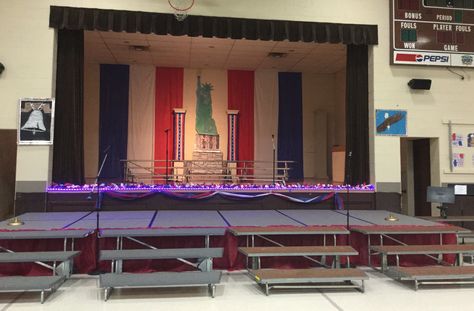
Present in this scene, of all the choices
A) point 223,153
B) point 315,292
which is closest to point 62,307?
point 315,292

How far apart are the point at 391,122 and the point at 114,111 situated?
8.03 m

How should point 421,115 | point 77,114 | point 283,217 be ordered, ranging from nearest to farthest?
point 283,217, point 77,114, point 421,115

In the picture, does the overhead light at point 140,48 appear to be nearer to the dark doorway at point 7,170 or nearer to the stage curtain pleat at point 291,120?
the dark doorway at point 7,170

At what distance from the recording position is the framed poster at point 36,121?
712cm

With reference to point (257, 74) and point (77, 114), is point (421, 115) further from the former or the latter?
point (77, 114)

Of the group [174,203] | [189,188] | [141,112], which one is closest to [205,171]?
[141,112]

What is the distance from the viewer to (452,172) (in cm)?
831

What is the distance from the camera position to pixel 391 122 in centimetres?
814

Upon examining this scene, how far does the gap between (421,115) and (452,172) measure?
1.36m

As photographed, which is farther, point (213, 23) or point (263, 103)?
point (263, 103)

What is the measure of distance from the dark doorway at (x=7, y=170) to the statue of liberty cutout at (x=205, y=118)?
5.51 m

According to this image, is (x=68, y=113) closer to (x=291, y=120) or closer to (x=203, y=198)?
(x=203, y=198)

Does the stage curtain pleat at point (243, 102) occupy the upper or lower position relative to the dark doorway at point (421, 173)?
upper

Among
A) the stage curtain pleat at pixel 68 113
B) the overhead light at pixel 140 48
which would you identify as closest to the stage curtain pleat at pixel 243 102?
the overhead light at pixel 140 48
